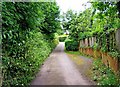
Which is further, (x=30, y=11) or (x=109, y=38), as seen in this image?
(x=109, y=38)

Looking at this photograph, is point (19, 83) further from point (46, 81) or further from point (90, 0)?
point (90, 0)

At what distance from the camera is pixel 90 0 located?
10008mm

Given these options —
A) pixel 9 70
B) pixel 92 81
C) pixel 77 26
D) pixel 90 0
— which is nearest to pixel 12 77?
pixel 9 70

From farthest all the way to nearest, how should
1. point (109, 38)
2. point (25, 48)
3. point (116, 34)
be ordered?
point (109, 38)
point (116, 34)
point (25, 48)

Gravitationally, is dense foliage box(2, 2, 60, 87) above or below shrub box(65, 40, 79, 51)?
above

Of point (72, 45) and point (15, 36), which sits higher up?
point (15, 36)

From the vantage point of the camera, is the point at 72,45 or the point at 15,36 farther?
the point at 72,45

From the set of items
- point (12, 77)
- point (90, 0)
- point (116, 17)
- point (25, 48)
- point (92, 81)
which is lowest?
point (92, 81)

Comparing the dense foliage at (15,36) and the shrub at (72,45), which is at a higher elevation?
the dense foliage at (15,36)

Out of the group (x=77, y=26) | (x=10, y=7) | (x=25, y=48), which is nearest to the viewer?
(x=10, y=7)

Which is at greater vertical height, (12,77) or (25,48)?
(25,48)

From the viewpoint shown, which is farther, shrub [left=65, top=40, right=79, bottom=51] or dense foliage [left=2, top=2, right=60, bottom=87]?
shrub [left=65, top=40, right=79, bottom=51]

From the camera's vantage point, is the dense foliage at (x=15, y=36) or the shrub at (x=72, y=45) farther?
the shrub at (x=72, y=45)

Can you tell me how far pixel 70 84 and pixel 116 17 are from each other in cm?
349
